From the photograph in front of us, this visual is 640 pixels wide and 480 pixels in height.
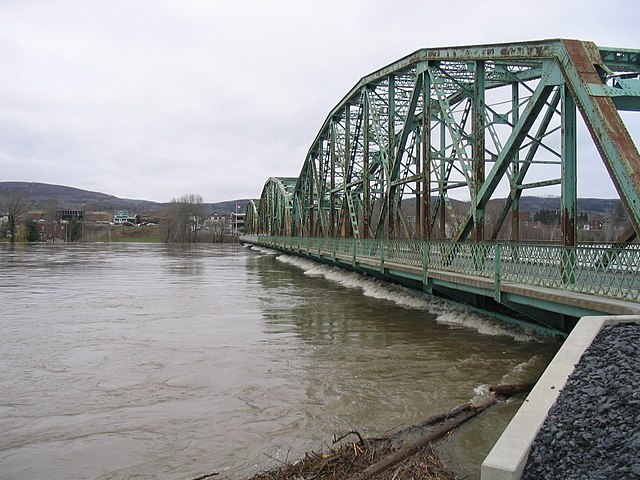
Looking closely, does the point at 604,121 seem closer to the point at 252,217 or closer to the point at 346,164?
the point at 346,164

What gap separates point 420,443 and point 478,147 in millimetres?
11983

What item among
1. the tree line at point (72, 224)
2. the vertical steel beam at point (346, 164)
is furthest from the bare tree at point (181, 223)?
the vertical steel beam at point (346, 164)

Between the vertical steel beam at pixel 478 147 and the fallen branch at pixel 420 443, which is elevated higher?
the vertical steel beam at pixel 478 147

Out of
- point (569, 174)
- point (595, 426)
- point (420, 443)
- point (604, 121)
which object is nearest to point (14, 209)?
point (569, 174)

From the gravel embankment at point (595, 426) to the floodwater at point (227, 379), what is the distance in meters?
1.21

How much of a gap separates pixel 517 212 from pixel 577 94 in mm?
6464

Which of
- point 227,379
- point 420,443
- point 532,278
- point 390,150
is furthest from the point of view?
point 390,150

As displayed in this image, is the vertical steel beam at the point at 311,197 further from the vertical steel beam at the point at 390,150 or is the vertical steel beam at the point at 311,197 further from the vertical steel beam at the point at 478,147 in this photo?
the vertical steel beam at the point at 478,147

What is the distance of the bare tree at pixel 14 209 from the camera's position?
107m

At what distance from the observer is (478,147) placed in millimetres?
16297

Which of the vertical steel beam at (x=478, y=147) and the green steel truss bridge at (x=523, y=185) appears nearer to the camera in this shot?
the green steel truss bridge at (x=523, y=185)

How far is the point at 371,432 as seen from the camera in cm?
716

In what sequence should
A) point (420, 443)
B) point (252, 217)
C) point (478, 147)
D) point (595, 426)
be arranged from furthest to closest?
point (252, 217) → point (478, 147) → point (420, 443) → point (595, 426)

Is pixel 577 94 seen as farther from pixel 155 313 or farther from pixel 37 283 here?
pixel 37 283
